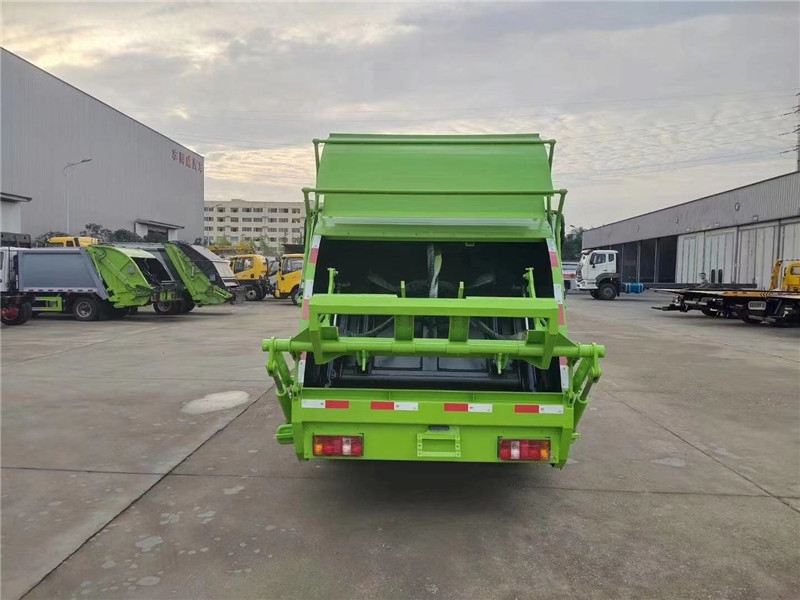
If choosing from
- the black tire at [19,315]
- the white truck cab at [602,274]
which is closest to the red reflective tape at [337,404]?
the black tire at [19,315]

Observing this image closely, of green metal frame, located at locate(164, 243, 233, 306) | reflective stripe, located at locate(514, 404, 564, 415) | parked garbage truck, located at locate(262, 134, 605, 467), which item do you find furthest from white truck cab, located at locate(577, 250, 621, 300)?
reflective stripe, located at locate(514, 404, 564, 415)

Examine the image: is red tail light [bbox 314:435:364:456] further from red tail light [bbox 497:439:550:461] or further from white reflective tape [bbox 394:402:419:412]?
red tail light [bbox 497:439:550:461]

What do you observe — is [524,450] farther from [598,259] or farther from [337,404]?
[598,259]

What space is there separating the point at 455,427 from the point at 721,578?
1.67 m

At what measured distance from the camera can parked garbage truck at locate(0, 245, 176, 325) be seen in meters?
16.8

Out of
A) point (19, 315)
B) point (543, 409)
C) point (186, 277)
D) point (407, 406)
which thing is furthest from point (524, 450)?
point (186, 277)

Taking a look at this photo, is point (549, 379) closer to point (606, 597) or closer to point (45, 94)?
point (606, 597)

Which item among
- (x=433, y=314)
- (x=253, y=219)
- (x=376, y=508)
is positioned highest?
(x=253, y=219)

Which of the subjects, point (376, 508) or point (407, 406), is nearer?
point (407, 406)

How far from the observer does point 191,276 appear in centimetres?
1852

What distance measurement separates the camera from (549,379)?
4.55 m

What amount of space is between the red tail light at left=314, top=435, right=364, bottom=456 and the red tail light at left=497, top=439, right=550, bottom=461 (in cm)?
88

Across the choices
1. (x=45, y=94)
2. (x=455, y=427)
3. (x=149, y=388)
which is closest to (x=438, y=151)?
(x=455, y=427)

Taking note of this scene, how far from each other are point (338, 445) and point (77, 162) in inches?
1824
